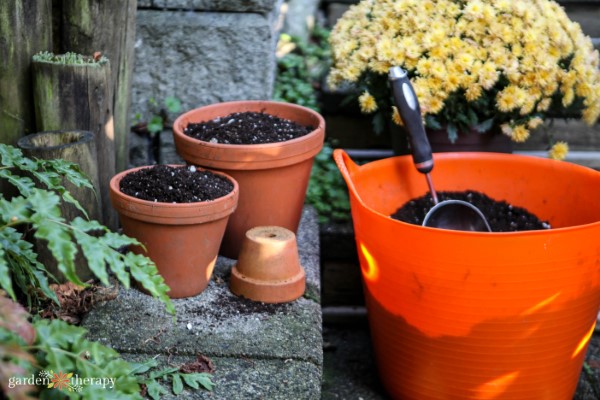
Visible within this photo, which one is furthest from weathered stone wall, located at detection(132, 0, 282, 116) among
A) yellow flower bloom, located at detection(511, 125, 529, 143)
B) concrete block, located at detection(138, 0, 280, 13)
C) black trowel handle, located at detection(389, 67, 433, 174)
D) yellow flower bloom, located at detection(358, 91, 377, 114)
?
yellow flower bloom, located at detection(511, 125, 529, 143)

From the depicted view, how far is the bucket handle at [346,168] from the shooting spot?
1.98 metres

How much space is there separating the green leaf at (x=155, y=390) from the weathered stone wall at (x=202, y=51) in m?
1.18

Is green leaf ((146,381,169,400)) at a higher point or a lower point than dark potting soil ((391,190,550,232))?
lower

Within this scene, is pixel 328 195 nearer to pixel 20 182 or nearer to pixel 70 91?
pixel 70 91

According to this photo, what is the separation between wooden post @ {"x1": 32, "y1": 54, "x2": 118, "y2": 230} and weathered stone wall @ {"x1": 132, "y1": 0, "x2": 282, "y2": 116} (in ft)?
1.60

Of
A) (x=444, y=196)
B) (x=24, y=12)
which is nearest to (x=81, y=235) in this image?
(x=24, y=12)

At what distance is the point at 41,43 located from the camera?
2.02 m

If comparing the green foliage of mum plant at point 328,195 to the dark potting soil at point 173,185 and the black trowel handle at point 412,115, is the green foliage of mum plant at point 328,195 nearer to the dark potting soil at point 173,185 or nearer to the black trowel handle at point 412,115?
the black trowel handle at point 412,115

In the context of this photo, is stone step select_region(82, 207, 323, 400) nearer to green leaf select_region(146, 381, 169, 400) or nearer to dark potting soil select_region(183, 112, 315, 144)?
green leaf select_region(146, 381, 169, 400)

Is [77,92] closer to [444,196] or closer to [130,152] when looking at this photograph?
[130,152]

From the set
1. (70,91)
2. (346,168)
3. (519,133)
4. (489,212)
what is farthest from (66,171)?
(519,133)

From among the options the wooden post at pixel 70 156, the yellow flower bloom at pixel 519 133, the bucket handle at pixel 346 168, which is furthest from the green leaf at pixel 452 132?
the wooden post at pixel 70 156

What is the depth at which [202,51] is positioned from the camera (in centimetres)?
250

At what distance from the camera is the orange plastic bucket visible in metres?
1.81
